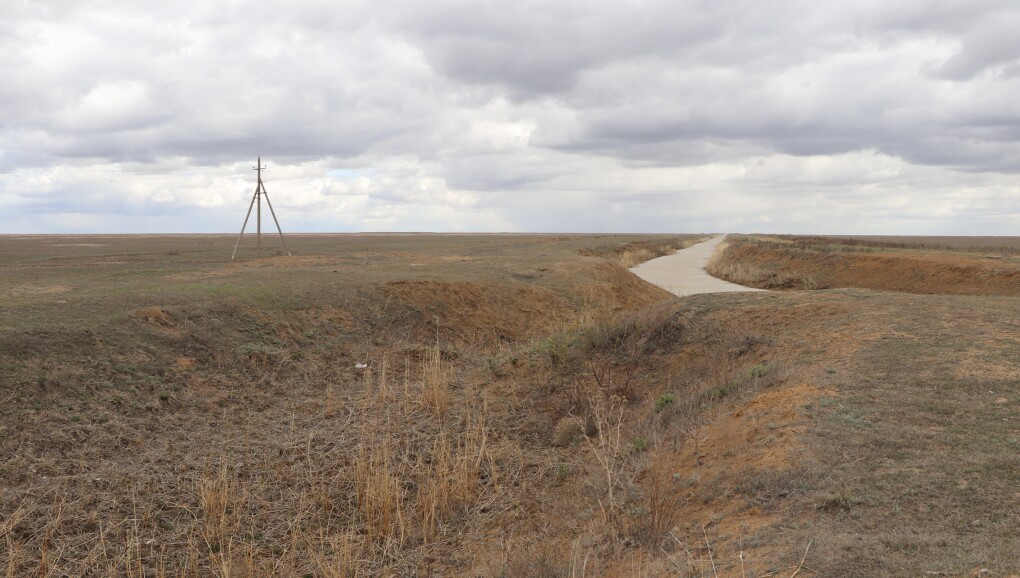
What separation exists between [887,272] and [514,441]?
25.7 m

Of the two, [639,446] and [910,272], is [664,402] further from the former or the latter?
[910,272]

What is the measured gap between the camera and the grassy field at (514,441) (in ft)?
18.0

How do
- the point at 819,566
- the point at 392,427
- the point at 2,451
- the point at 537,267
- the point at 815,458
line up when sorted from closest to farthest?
the point at 819,566, the point at 815,458, the point at 2,451, the point at 392,427, the point at 537,267

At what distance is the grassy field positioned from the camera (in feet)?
18.0

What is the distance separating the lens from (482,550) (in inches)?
256

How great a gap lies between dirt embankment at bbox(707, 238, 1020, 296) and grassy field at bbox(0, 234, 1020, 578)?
33.5 ft

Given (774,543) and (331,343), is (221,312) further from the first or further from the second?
(774,543)

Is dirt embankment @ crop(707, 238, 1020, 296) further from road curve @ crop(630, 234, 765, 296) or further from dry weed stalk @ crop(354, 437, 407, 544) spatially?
dry weed stalk @ crop(354, 437, 407, 544)

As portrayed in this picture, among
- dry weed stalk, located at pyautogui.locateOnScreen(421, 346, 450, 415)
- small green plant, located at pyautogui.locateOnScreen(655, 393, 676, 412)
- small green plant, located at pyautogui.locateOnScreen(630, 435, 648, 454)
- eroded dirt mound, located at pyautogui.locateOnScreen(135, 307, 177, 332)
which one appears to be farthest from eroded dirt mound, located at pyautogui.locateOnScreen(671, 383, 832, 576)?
eroded dirt mound, located at pyautogui.locateOnScreen(135, 307, 177, 332)

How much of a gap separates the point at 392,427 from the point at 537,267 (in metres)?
16.7

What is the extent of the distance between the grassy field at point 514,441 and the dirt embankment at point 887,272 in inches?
402

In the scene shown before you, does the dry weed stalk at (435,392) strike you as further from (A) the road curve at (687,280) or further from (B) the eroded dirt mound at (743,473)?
(A) the road curve at (687,280)

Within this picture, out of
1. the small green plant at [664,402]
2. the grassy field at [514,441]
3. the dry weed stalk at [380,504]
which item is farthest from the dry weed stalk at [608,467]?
the dry weed stalk at [380,504]

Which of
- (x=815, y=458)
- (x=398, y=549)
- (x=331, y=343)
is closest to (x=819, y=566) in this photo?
(x=815, y=458)
